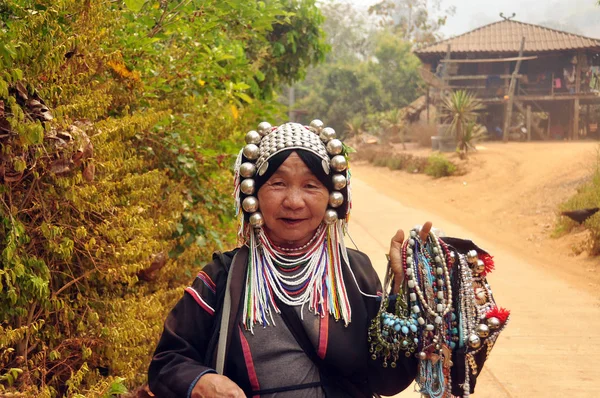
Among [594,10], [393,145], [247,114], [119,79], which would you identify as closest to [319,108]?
[393,145]

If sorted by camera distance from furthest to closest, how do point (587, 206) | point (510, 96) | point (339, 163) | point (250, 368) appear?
point (510, 96) < point (587, 206) < point (339, 163) < point (250, 368)

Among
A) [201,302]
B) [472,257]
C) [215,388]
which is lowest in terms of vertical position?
Result: [215,388]

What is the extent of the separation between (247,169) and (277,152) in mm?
119

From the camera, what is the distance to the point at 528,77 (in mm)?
32406

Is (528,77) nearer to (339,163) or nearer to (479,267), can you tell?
(479,267)

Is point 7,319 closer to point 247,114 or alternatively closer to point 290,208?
point 290,208

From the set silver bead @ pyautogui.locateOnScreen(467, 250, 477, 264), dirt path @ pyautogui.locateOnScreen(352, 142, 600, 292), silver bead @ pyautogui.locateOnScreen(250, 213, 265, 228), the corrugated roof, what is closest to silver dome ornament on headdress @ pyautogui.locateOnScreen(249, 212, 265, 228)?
silver bead @ pyautogui.locateOnScreen(250, 213, 265, 228)

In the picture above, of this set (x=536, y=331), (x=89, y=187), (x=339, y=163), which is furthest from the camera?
(x=536, y=331)

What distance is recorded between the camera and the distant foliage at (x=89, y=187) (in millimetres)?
2439

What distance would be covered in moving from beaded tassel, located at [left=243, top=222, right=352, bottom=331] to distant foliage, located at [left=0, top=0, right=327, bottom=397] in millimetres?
821

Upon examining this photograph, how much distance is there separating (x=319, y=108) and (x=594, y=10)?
116m

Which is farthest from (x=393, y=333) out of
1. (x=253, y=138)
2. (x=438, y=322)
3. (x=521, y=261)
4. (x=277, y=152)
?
(x=521, y=261)

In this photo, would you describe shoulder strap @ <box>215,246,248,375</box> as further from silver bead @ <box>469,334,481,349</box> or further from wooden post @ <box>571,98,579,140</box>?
wooden post @ <box>571,98,579,140</box>

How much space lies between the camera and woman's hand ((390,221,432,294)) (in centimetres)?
228
